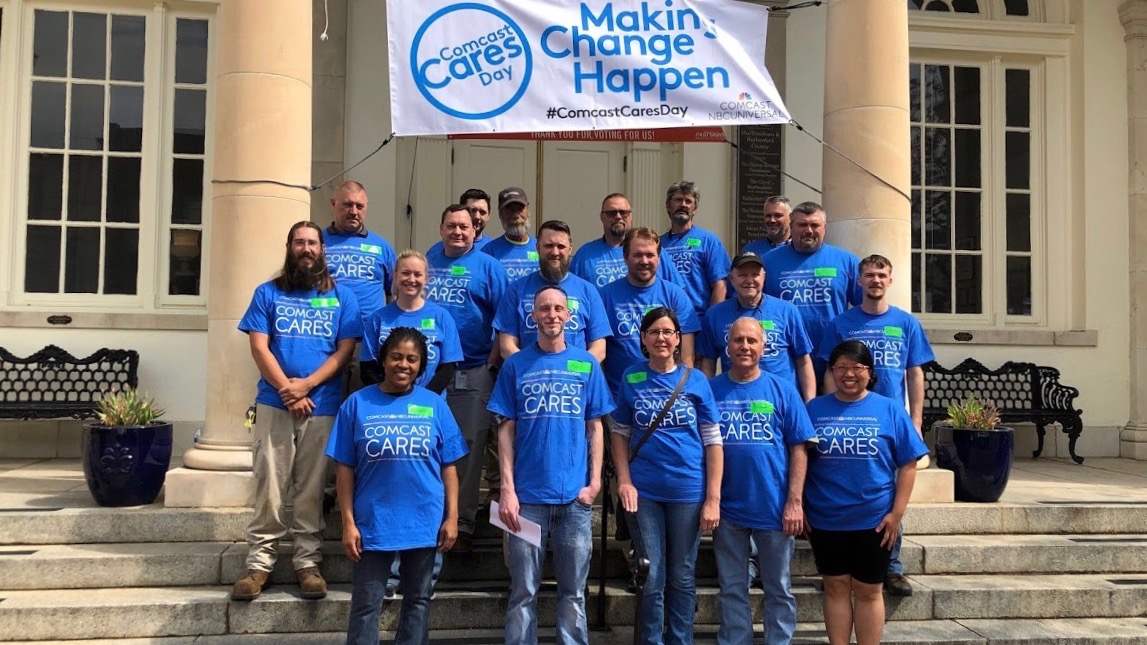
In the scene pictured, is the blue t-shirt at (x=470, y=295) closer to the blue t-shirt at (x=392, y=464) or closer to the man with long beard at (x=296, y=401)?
the man with long beard at (x=296, y=401)

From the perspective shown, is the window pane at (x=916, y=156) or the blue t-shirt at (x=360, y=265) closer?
the blue t-shirt at (x=360, y=265)

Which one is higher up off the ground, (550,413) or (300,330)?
(300,330)

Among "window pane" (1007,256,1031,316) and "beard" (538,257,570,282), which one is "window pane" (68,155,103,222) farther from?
"window pane" (1007,256,1031,316)

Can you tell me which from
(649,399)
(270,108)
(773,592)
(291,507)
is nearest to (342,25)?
(270,108)

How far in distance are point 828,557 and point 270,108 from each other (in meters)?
4.11

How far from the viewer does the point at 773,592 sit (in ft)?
13.9

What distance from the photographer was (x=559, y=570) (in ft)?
13.6

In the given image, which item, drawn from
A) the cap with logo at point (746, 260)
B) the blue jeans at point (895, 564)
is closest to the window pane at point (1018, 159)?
the blue jeans at point (895, 564)

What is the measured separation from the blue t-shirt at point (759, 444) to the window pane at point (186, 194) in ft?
20.0

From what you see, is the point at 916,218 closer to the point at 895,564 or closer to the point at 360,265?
the point at 895,564

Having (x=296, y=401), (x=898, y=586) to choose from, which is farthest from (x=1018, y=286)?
(x=296, y=401)

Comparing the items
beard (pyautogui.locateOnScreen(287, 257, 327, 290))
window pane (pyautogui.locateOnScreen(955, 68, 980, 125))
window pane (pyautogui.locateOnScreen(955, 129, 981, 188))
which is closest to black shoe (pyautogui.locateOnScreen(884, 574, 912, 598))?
beard (pyautogui.locateOnScreen(287, 257, 327, 290))

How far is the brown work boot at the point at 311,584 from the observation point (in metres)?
4.69

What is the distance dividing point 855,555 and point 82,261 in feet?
23.8
